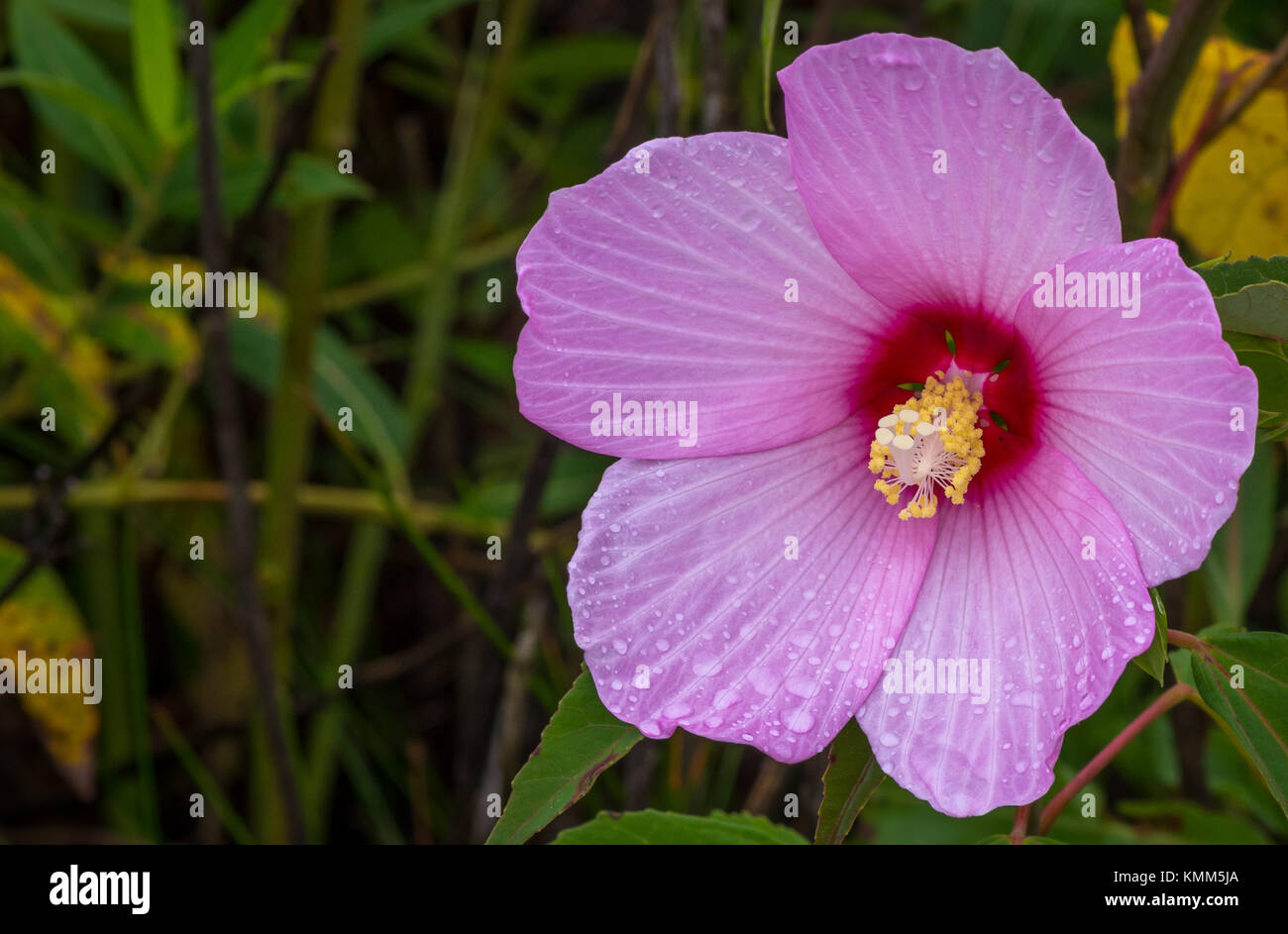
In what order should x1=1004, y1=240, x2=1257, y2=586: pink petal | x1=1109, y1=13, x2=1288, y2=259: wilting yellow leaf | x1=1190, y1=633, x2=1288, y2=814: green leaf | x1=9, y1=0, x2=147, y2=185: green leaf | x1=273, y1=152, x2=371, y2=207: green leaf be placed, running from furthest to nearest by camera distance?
x1=9, y1=0, x2=147, y2=185: green leaf, x1=273, y1=152, x2=371, y2=207: green leaf, x1=1109, y1=13, x2=1288, y2=259: wilting yellow leaf, x1=1190, y1=633, x2=1288, y2=814: green leaf, x1=1004, y1=240, x2=1257, y2=586: pink petal

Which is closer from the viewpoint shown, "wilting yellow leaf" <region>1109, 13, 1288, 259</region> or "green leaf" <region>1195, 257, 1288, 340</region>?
"green leaf" <region>1195, 257, 1288, 340</region>

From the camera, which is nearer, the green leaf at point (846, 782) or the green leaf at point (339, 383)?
the green leaf at point (846, 782)


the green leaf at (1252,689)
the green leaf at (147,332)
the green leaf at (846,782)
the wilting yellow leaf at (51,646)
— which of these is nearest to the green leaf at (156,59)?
the green leaf at (147,332)

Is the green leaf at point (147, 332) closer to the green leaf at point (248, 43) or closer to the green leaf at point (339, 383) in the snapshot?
the green leaf at point (339, 383)

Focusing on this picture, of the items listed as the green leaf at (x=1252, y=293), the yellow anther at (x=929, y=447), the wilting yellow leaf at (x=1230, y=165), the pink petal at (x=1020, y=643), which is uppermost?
the wilting yellow leaf at (x=1230, y=165)

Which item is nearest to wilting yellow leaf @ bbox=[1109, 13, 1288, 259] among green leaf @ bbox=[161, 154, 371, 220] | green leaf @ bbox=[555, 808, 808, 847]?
green leaf @ bbox=[555, 808, 808, 847]

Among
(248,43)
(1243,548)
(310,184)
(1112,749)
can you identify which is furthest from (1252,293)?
(248,43)

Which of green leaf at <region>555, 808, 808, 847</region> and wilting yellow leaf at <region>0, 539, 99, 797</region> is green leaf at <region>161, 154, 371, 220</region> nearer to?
wilting yellow leaf at <region>0, 539, 99, 797</region>
